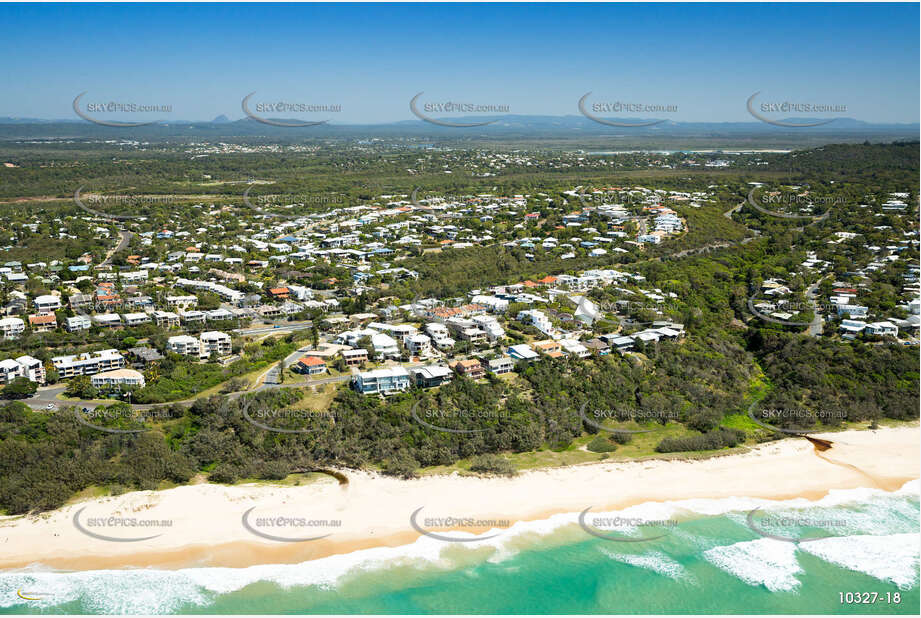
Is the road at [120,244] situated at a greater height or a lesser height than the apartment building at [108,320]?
greater

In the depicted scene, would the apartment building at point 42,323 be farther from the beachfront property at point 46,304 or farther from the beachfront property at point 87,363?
the beachfront property at point 87,363

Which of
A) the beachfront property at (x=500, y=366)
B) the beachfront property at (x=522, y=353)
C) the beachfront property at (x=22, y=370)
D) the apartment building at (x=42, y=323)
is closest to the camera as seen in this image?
the beachfront property at (x=22, y=370)

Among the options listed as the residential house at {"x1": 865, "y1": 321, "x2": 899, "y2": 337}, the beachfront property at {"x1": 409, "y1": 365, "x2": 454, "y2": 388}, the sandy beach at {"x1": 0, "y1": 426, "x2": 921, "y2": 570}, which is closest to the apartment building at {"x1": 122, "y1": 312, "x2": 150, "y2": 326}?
the sandy beach at {"x1": 0, "y1": 426, "x2": 921, "y2": 570}

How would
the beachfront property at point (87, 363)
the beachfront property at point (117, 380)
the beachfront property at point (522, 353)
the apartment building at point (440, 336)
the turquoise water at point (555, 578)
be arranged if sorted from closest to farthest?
1. the turquoise water at point (555, 578)
2. the beachfront property at point (117, 380)
3. the beachfront property at point (87, 363)
4. the beachfront property at point (522, 353)
5. the apartment building at point (440, 336)

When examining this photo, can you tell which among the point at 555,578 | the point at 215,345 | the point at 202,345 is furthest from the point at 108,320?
the point at 555,578

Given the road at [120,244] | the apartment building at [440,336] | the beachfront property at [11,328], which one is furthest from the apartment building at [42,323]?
the apartment building at [440,336]

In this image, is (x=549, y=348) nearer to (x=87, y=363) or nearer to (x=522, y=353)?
(x=522, y=353)
